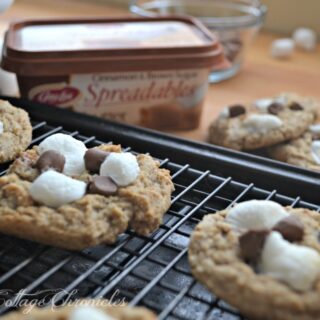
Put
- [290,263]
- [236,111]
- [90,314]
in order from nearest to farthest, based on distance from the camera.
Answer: [90,314] → [290,263] → [236,111]

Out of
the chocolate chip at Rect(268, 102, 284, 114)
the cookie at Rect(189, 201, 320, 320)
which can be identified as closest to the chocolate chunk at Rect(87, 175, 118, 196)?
the cookie at Rect(189, 201, 320, 320)

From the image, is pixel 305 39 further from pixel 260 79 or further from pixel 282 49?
pixel 260 79

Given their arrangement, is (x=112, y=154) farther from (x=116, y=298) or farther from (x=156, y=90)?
(x=156, y=90)

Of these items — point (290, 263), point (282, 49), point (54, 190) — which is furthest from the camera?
point (282, 49)

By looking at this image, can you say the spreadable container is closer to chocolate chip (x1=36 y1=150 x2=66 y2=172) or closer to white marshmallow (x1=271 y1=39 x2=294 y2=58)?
chocolate chip (x1=36 y1=150 x2=66 y2=172)

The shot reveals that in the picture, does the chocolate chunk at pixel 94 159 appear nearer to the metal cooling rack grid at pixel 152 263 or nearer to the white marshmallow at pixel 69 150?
the white marshmallow at pixel 69 150

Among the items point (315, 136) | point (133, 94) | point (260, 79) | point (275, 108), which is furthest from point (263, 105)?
point (260, 79)

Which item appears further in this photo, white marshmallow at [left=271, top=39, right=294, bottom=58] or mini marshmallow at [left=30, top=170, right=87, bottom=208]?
white marshmallow at [left=271, top=39, right=294, bottom=58]

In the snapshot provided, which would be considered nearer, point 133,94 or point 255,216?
point 255,216
